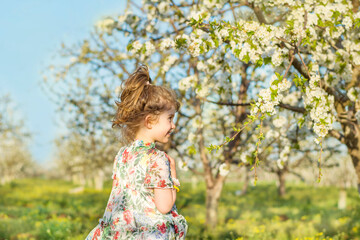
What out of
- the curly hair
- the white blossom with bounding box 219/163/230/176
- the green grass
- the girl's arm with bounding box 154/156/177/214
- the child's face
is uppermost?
the curly hair

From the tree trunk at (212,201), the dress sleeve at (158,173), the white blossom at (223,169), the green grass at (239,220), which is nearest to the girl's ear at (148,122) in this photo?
the dress sleeve at (158,173)

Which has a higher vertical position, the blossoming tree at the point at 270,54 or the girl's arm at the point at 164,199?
the blossoming tree at the point at 270,54

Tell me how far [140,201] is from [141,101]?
732 millimetres

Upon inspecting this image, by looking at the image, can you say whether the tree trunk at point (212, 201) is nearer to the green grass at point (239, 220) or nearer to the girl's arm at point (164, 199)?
the green grass at point (239, 220)

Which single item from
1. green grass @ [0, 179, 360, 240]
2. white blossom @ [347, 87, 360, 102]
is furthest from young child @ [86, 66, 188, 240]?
green grass @ [0, 179, 360, 240]

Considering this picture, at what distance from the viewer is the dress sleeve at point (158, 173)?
2543 millimetres

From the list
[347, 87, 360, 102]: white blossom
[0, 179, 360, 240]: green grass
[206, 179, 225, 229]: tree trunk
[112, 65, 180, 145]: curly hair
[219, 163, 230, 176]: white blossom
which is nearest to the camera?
[112, 65, 180, 145]: curly hair

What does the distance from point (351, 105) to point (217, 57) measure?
6.23 feet

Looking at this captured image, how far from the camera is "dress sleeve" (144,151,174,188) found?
100 inches

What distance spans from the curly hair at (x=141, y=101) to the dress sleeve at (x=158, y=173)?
0.33m

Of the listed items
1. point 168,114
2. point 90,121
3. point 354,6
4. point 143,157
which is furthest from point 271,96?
point 90,121

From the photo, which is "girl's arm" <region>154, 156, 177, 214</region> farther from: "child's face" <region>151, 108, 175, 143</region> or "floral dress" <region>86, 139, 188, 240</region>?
"child's face" <region>151, 108, 175, 143</region>

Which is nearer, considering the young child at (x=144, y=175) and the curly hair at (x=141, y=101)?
the young child at (x=144, y=175)

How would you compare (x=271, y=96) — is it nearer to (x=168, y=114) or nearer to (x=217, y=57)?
(x=168, y=114)
